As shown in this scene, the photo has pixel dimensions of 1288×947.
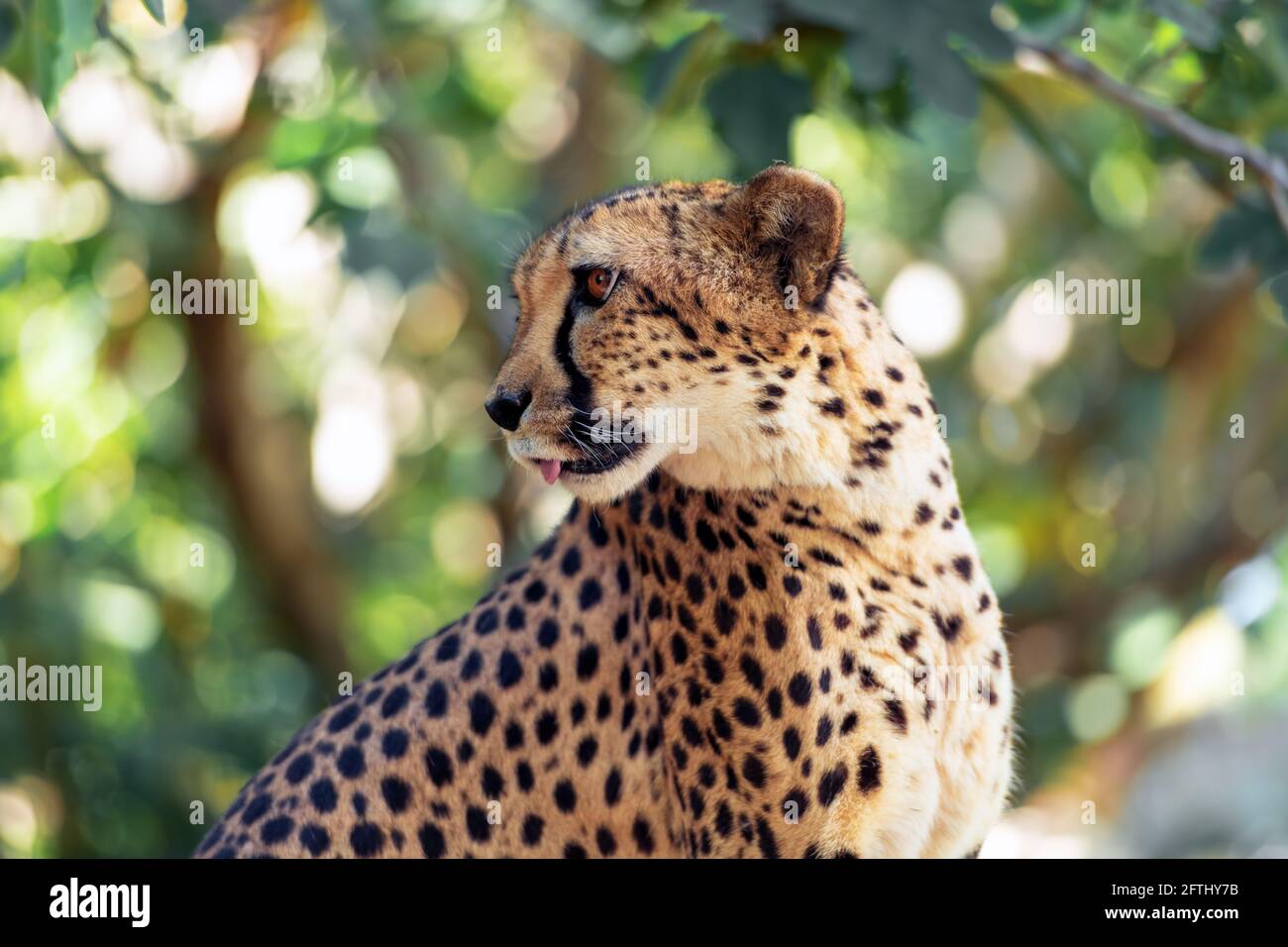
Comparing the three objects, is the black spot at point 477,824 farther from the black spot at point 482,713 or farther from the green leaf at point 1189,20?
the green leaf at point 1189,20

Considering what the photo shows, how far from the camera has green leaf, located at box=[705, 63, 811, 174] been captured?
432 cm

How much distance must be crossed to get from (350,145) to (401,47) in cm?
181

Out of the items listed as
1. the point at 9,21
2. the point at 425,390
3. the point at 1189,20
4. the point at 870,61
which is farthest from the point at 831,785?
the point at 425,390

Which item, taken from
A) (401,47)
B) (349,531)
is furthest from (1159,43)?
(349,531)

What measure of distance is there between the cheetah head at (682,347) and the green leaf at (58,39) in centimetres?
110

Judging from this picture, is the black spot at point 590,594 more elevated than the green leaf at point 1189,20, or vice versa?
the green leaf at point 1189,20

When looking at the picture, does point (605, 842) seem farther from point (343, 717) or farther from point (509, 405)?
point (509, 405)

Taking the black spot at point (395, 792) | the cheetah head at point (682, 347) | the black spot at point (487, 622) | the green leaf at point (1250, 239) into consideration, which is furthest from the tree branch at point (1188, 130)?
the black spot at point (395, 792)

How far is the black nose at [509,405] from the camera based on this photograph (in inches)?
135

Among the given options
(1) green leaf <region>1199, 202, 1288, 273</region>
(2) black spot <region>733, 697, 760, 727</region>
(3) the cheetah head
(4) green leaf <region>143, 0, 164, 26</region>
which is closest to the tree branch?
(1) green leaf <region>1199, 202, 1288, 273</region>

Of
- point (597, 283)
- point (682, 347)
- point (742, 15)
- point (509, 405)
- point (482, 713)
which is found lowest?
point (482, 713)

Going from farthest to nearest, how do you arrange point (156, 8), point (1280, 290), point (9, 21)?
1. point (9, 21)
2. point (1280, 290)
3. point (156, 8)

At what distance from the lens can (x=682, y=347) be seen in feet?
11.3

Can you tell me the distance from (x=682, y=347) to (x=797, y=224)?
0.37 m
